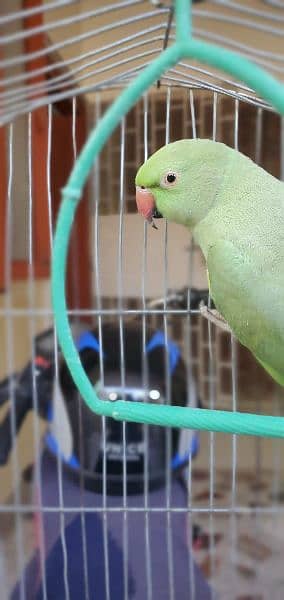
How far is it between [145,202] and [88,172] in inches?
6.1

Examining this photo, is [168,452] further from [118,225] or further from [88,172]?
[88,172]

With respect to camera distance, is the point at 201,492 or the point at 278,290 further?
the point at 201,492

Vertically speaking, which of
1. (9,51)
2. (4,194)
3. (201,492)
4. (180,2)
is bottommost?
(201,492)

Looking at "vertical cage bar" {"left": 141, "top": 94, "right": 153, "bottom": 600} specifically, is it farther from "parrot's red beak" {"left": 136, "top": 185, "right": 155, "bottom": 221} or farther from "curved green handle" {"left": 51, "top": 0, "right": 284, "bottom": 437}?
"curved green handle" {"left": 51, "top": 0, "right": 284, "bottom": 437}

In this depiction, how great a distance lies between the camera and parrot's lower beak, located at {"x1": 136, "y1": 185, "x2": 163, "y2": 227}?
41 centimetres

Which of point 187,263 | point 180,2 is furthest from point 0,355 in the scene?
point 180,2

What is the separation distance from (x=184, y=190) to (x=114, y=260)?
0.17 metres

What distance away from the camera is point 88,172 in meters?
0.26

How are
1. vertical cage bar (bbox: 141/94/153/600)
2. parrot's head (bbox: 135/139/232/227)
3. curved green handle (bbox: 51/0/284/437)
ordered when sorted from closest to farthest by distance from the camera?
curved green handle (bbox: 51/0/284/437)
parrot's head (bbox: 135/139/232/227)
vertical cage bar (bbox: 141/94/153/600)

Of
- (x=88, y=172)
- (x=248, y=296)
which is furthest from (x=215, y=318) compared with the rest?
(x=88, y=172)

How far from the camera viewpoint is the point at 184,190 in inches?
15.8

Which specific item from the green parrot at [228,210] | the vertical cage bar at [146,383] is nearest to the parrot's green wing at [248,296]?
the green parrot at [228,210]

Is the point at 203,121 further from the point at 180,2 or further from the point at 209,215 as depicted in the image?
the point at 180,2

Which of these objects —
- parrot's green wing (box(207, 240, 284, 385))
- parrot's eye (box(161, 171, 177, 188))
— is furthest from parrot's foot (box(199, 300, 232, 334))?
parrot's eye (box(161, 171, 177, 188))
